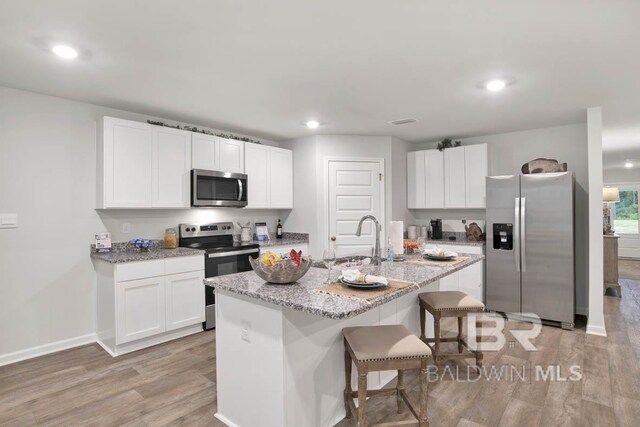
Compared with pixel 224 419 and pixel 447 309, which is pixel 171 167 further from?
pixel 447 309

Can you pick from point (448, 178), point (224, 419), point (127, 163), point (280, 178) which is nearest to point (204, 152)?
point (127, 163)

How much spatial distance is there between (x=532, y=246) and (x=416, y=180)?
5.98ft

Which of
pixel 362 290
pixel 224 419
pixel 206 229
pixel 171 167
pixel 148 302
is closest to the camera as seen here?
pixel 362 290

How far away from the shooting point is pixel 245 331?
1.94m

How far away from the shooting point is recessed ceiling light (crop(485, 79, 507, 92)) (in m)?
2.84

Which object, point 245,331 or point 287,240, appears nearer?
point 245,331

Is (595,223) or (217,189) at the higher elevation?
(217,189)

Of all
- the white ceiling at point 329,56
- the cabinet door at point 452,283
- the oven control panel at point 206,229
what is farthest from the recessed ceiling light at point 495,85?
the oven control panel at point 206,229

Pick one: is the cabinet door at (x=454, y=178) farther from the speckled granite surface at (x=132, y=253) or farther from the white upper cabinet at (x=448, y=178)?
the speckled granite surface at (x=132, y=253)

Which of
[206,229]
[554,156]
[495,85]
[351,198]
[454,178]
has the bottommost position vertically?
[206,229]

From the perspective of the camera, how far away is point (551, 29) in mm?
2041

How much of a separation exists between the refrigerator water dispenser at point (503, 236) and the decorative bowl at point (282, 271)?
3057mm

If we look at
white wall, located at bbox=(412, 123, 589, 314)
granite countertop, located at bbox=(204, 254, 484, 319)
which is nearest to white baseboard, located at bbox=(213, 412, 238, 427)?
granite countertop, located at bbox=(204, 254, 484, 319)

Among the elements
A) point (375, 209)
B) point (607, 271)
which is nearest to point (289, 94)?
point (375, 209)
